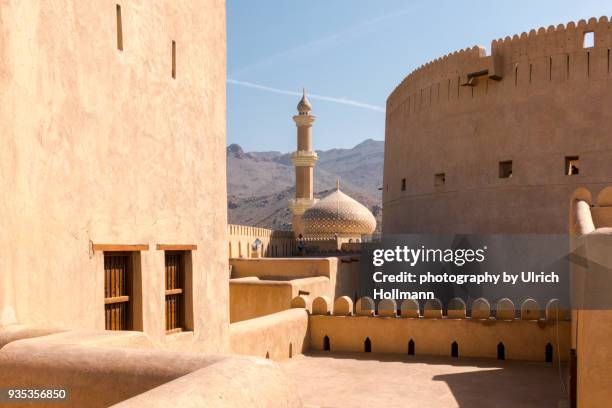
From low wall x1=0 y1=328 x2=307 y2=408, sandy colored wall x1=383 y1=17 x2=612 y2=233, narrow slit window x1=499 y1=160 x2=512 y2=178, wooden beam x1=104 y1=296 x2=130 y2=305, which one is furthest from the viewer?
narrow slit window x1=499 y1=160 x2=512 y2=178

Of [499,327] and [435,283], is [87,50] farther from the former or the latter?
[435,283]

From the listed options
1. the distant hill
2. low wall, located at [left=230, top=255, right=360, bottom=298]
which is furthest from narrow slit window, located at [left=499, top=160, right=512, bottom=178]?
the distant hill

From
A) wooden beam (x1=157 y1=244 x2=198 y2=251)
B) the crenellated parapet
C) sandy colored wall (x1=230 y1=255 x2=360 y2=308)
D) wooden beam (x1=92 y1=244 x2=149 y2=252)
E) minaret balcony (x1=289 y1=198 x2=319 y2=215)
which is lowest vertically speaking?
the crenellated parapet

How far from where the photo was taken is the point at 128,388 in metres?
3.20

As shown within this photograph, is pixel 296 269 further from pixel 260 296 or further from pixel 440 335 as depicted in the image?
pixel 440 335

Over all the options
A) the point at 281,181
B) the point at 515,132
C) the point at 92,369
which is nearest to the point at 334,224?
the point at 515,132

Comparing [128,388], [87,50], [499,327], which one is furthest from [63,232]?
[499,327]

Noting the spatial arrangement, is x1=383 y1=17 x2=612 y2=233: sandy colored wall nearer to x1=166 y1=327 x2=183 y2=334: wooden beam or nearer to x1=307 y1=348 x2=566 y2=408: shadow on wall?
x1=307 y1=348 x2=566 y2=408: shadow on wall

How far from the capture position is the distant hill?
277 ft

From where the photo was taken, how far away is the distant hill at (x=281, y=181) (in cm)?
8431

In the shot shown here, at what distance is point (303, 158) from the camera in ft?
94.5

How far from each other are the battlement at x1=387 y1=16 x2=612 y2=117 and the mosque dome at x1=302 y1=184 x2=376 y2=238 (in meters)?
5.24

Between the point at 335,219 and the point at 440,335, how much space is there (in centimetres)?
1202

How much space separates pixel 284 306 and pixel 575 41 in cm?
1032
